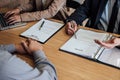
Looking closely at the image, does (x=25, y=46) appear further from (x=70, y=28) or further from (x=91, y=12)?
(x=91, y=12)

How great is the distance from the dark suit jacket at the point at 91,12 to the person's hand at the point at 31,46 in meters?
0.48

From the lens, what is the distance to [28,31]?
59.6 inches

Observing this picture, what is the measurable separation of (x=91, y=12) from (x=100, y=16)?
0.14 m

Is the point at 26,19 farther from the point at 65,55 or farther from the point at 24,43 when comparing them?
the point at 65,55

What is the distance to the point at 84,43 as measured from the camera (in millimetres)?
1299

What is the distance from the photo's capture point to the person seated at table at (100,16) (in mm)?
1553

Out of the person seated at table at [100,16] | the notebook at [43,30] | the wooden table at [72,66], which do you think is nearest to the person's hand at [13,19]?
the notebook at [43,30]

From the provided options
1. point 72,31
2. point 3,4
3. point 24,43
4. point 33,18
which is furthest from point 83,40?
point 3,4

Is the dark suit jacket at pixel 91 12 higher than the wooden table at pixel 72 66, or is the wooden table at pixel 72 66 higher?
the dark suit jacket at pixel 91 12

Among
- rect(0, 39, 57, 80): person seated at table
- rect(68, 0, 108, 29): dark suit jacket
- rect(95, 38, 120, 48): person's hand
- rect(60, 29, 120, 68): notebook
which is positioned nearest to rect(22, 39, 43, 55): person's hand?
rect(0, 39, 57, 80): person seated at table

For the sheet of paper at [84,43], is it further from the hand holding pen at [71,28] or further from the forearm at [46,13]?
the forearm at [46,13]

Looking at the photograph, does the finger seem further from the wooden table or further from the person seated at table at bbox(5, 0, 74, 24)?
the person seated at table at bbox(5, 0, 74, 24)

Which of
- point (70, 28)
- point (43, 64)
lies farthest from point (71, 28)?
point (43, 64)

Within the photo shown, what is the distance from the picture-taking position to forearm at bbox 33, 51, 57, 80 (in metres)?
1.03
